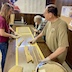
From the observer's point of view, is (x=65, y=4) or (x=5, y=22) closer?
(x=5, y=22)

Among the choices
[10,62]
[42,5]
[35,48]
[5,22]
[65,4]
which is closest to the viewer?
[10,62]

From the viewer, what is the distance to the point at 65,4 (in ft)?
13.1

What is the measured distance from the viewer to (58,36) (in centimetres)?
199

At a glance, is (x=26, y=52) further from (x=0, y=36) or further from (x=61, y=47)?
(x=0, y=36)

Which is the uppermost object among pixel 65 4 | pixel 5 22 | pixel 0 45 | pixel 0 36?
pixel 65 4

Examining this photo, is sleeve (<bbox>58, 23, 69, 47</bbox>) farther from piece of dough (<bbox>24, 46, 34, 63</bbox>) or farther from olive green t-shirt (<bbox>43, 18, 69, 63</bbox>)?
piece of dough (<bbox>24, 46, 34, 63</bbox>)

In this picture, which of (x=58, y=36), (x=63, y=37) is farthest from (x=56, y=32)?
(x=63, y=37)

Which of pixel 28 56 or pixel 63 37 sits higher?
pixel 63 37

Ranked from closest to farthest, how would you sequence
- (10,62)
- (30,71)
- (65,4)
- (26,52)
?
(30,71) → (10,62) → (26,52) → (65,4)

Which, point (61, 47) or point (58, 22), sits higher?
point (58, 22)

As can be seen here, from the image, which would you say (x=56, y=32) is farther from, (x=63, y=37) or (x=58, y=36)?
(x=63, y=37)

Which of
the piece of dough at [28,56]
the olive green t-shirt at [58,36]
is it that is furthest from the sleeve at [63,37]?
the piece of dough at [28,56]

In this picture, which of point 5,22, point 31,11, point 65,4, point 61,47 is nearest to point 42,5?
point 31,11

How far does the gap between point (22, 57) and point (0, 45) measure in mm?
993
